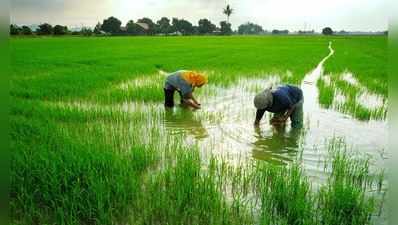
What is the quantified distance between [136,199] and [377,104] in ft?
20.5

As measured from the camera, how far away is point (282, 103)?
4.96 m

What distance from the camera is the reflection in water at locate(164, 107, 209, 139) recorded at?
5.45 meters

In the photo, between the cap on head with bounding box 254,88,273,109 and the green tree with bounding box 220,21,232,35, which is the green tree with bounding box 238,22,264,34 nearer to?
the green tree with bounding box 220,21,232,35

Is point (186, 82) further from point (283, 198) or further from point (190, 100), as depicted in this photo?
point (283, 198)

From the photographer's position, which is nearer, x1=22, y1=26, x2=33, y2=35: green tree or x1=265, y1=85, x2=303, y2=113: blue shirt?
x1=265, y1=85, x2=303, y2=113: blue shirt

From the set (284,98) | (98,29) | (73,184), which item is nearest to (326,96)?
(284,98)

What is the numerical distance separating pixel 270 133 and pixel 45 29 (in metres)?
39.2

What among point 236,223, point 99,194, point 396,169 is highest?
point 396,169

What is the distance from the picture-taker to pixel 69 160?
3.38 m

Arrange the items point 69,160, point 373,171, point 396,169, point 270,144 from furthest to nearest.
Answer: point 270,144 < point 373,171 < point 69,160 < point 396,169

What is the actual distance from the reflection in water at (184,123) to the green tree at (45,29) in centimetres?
3621

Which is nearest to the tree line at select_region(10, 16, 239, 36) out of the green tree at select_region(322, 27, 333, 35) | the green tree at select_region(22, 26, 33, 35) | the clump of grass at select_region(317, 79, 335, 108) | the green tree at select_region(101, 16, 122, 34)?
the green tree at select_region(101, 16, 122, 34)

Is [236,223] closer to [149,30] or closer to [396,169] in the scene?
[396,169]

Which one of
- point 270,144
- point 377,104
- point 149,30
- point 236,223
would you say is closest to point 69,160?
point 236,223
